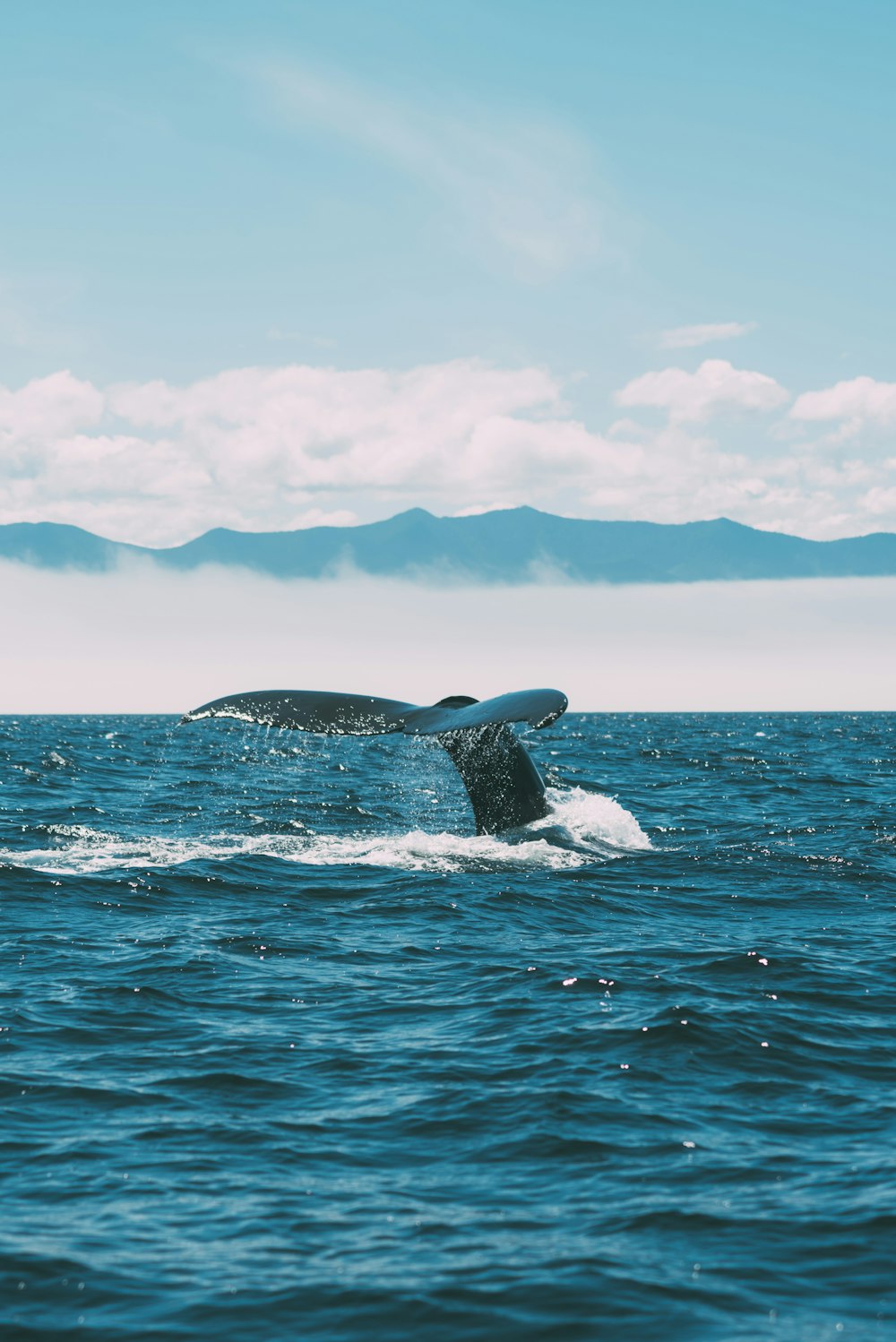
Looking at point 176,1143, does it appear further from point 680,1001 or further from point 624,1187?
point 680,1001

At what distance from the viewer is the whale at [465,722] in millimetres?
12164

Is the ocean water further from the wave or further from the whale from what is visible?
the whale

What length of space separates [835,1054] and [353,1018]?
3467mm

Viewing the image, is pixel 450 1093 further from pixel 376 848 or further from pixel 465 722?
pixel 376 848

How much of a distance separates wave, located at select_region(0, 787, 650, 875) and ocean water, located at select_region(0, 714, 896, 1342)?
0.36 ft

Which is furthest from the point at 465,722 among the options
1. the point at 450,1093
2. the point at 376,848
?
the point at 376,848

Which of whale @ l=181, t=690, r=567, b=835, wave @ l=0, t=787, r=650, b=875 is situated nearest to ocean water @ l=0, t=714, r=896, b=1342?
wave @ l=0, t=787, r=650, b=875

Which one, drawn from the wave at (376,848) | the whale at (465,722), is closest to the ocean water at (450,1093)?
the wave at (376,848)

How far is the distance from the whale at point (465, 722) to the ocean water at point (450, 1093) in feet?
1.80

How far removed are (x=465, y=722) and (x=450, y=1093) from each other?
16.0 feet

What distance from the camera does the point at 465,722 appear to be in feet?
41.2

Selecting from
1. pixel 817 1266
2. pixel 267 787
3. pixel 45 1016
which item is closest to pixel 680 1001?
pixel 817 1266

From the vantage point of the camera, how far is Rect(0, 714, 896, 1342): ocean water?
19.0 feet

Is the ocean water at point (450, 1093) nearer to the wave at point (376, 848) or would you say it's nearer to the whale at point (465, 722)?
the wave at point (376, 848)
